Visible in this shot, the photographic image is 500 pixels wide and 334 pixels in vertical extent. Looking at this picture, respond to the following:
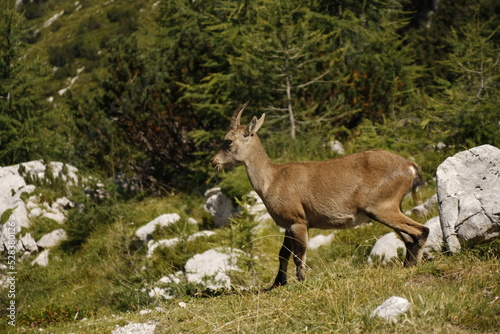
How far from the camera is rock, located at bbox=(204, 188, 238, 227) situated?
1240 cm

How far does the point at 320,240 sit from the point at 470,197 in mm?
4488

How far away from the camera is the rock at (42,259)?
13616mm

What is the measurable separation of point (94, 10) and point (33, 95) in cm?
12505

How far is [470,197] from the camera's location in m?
6.21

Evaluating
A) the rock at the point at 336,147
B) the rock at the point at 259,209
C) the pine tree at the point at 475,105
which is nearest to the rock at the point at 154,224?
the rock at the point at 259,209

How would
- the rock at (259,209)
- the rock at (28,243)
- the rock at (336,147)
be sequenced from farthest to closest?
the rock at (28,243) → the rock at (336,147) → the rock at (259,209)

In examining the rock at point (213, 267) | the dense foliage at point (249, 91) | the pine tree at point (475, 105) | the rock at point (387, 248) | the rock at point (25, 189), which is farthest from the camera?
the rock at point (25, 189)

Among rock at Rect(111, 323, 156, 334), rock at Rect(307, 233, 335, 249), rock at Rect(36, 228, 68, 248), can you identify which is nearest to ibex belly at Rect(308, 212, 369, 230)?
rock at Rect(111, 323, 156, 334)

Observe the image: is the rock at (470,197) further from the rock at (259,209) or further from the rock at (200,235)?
the rock at (200,235)

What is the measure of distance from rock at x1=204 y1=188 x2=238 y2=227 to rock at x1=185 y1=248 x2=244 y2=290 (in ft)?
7.70

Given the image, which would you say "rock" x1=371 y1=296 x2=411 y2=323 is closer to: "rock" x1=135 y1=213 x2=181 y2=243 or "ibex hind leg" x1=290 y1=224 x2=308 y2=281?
"ibex hind leg" x1=290 y1=224 x2=308 y2=281

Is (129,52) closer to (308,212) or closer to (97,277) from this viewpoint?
(97,277)

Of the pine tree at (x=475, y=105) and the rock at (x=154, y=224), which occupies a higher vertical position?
the pine tree at (x=475, y=105)

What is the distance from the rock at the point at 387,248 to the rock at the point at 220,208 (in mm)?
4703
